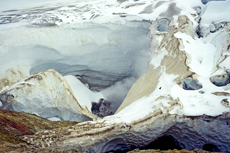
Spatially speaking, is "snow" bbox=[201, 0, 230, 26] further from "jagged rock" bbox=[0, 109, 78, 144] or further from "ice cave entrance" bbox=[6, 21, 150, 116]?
"jagged rock" bbox=[0, 109, 78, 144]

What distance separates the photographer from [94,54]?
11.4 metres

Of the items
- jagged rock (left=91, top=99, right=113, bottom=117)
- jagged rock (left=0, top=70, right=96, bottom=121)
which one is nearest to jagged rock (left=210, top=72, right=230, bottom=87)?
jagged rock (left=0, top=70, right=96, bottom=121)

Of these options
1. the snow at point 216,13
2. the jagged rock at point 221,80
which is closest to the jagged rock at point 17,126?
the jagged rock at point 221,80

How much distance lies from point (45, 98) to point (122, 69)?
5.29 m

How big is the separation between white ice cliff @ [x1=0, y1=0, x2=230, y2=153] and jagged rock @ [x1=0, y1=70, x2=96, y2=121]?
0.04m

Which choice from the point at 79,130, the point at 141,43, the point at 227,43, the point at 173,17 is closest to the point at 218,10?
the point at 173,17

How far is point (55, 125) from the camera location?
6824 millimetres

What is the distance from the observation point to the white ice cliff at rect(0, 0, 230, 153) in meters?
5.76

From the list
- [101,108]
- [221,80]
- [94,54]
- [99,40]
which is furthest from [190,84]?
[94,54]

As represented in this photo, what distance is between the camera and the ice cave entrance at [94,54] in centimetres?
988

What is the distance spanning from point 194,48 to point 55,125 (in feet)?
21.0

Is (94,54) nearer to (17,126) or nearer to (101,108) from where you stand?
(101,108)

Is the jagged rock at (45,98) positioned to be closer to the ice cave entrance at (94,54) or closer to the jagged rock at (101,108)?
the ice cave entrance at (94,54)

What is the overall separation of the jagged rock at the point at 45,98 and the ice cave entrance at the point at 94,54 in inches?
76.0
